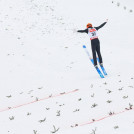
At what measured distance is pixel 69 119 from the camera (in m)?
6.69

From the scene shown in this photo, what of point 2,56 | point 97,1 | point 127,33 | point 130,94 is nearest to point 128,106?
point 130,94

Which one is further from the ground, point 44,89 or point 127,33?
point 127,33

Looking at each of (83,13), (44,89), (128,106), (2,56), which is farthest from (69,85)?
(83,13)

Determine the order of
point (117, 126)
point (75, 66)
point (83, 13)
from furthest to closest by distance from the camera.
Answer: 1. point (83, 13)
2. point (75, 66)
3. point (117, 126)

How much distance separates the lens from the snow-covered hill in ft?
21.8

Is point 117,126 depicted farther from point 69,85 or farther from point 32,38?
point 32,38

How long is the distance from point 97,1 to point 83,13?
239 cm

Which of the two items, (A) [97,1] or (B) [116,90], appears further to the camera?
(A) [97,1]

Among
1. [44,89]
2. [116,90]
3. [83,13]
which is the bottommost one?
[44,89]

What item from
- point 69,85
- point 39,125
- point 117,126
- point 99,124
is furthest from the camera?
point 69,85

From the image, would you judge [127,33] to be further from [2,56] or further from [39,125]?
[39,125]

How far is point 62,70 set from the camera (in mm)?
13500

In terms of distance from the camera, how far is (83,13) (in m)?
20.9

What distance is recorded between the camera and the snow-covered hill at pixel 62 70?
6.64 m
